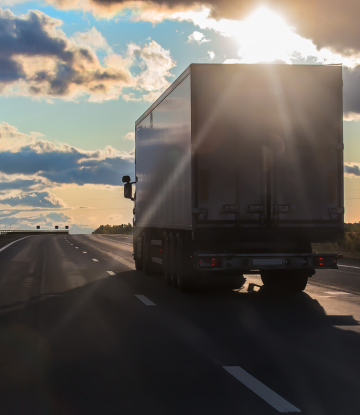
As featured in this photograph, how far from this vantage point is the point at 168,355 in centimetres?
659

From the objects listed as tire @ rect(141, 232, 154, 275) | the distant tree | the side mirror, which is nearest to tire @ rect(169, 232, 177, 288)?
tire @ rect(141, 232, 154, 275)

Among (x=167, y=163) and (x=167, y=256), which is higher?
(x=167, y=163)

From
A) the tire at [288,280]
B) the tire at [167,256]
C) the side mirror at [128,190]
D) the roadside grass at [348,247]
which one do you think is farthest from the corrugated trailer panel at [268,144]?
the roadside grass at [348,247]

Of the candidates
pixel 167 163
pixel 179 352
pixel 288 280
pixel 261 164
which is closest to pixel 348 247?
pixel 288 280

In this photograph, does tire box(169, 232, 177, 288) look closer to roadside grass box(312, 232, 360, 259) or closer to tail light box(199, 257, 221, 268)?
tail light box(199, 257, 221, 268)

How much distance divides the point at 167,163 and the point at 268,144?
3.00 meters

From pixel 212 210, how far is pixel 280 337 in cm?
369

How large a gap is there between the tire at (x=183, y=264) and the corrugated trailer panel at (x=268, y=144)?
3.86 ft

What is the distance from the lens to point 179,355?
6.58 m

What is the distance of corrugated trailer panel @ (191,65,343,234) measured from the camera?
429 inches

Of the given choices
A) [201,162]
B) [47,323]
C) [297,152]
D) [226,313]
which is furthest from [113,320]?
[297,152]

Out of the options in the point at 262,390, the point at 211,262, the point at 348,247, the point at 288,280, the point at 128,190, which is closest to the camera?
the point at 262,390

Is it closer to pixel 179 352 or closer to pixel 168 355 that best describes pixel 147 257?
pixel 179 352

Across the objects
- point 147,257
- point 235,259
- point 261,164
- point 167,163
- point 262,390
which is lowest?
point 262,390
